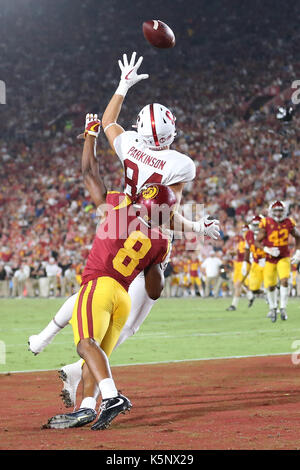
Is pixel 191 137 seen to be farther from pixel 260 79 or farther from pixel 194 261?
pixel 194 261

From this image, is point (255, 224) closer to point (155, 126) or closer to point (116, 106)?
point (116, 106)

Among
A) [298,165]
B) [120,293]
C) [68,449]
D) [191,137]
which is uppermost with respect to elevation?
[191,137]

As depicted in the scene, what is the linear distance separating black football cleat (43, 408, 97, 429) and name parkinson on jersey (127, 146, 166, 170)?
5.41 ft

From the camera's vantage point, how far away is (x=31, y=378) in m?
7.41

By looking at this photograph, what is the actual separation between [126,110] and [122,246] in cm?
2802

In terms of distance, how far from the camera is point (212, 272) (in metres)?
21.3

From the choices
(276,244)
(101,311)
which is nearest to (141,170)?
(101,311)

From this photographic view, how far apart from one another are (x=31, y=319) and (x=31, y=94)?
23092 millimetres

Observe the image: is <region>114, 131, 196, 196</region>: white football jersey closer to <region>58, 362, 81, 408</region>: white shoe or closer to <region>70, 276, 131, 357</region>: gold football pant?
<region>70, 276, 131, 357</region>: gold football pant

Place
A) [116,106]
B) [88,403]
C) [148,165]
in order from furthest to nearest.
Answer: [116,106], [148,165], [88,403]

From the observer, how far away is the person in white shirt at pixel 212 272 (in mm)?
21062

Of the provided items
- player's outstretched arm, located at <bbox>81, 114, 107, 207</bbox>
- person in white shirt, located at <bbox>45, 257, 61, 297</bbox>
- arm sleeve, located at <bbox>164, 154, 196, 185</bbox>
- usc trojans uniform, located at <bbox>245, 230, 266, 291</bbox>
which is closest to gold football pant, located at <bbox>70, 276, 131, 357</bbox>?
player's outstretched arm, located at <bbox>81, 114, 107, 207</bbox>

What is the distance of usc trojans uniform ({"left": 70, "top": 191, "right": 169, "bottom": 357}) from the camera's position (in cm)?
477
